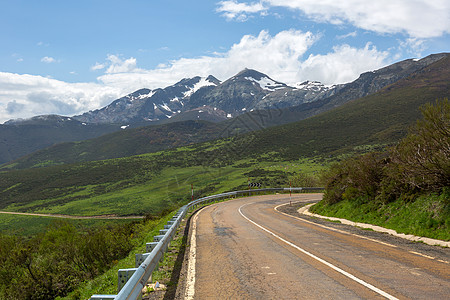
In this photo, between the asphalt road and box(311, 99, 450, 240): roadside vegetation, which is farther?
box(311, 99, 450, 240): roadside vegetation

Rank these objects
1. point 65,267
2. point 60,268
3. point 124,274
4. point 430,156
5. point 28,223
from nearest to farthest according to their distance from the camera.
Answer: point 124,274 → point 430,156 → point 60,268 → point 65,267 → point 28,223

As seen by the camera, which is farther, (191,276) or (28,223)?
(28,223)

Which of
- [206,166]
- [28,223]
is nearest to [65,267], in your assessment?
[28,223]

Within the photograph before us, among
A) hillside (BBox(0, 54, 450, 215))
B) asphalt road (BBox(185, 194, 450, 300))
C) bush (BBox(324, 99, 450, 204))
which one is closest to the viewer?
asphalt road (BBox(185, 194, 450, 300))

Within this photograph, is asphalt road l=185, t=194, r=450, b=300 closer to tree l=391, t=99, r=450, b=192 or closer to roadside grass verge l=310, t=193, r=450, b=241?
roadside grass verge l=310, t=193, r=450, b=241

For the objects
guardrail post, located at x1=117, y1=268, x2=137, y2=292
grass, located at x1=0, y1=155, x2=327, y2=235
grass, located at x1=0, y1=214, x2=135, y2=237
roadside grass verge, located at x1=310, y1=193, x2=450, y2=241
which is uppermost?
guardrail post, located at x1=117, y1=268, x2=137, y2=292

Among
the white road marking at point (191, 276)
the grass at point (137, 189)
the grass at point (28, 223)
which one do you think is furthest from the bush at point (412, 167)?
the grass at point (28, 223)

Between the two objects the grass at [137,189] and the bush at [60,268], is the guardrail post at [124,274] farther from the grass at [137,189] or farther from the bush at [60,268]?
the grass at [137,189]

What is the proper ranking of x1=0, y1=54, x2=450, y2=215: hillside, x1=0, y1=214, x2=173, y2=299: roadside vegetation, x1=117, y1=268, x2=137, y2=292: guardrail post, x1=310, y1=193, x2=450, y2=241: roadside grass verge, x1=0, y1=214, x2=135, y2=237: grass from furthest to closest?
x1=0, y1=54, x2=450, y2=215: hillside → x1=0, y1=214, x2=135, y2=237: grass → x1=0, y1=214, x2=173, y2=299: roadside vegetation → x1=310, y1=193, x2=450, y2=241: roadside grass verge → x1=117, y1=268, x2=137, y2=292: guardrail post

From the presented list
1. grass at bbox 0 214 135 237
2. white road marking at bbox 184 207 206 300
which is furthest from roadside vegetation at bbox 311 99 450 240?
grass at bbox 0 214 135 237

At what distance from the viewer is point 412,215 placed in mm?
12594

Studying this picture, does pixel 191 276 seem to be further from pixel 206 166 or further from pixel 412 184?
pixel 206 166

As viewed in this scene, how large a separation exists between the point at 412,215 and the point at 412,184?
118cm

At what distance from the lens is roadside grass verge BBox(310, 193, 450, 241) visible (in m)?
10.9
